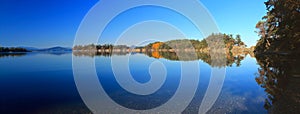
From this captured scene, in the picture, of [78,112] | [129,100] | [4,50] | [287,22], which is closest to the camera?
[78,112]

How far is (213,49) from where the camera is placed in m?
89.4

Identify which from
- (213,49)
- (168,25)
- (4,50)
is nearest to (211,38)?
(213,49)

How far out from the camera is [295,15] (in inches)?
914

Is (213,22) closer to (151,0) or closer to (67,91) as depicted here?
(151,0)

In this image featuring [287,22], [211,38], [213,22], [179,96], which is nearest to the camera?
[179,96]

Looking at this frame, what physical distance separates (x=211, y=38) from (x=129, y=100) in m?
80.8

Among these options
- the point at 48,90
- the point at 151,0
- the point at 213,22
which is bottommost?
the point at 48,90

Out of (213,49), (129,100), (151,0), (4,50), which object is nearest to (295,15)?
(151,0)

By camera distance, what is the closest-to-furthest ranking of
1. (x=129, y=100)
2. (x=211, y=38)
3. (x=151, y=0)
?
(x=129, y=100), (x=151, y=0), (x=211, y=38)

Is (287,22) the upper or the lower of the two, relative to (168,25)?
upper

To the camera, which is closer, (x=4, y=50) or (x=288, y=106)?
(x=288, y=106)

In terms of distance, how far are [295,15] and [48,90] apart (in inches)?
1118

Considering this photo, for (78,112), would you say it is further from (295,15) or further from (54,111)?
(295,15)

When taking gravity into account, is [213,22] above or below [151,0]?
below
